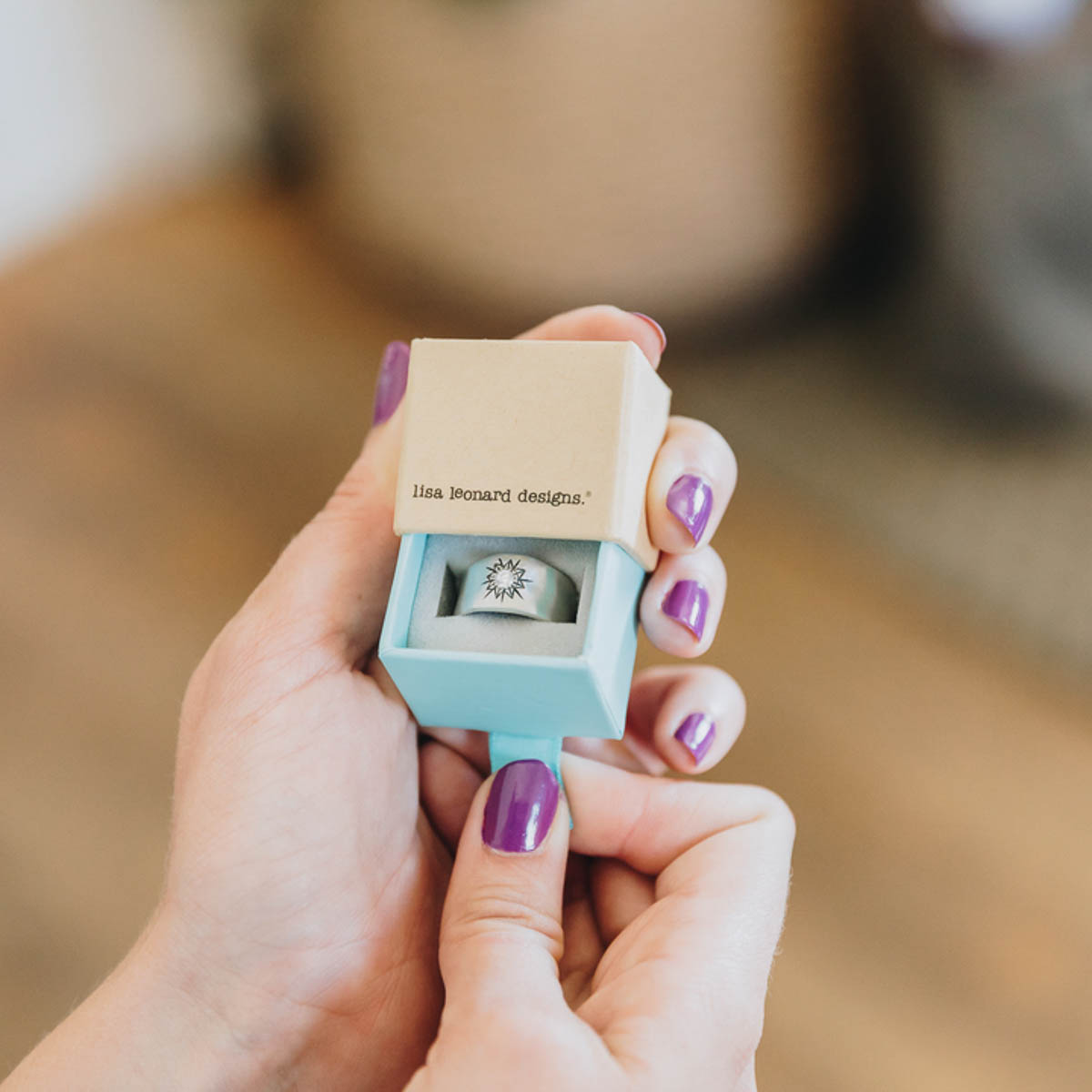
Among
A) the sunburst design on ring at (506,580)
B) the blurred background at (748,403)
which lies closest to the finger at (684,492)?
the sunburst design on ring at (506,580)

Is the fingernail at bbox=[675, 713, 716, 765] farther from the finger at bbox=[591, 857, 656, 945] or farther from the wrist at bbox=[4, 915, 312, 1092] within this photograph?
the wrist at bbox=[4, 915, 312, 1092]

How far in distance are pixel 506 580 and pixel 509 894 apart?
7.7 inches

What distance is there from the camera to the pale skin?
661 millimetres

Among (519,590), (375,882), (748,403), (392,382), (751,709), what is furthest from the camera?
(748,403)

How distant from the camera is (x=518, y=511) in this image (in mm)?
654

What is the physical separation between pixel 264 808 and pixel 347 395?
51.0 inches

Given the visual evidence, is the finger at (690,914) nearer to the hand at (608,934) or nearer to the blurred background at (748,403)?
the hand at (608,934)

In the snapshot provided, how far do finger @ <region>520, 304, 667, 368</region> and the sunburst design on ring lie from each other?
0.19 m

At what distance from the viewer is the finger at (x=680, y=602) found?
29.8 inches

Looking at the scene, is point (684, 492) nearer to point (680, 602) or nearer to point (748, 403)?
point (680, 602)

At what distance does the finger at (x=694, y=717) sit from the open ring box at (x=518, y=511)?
0.49ft

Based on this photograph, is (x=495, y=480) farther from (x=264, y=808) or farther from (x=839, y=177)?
(x=839, y=177)

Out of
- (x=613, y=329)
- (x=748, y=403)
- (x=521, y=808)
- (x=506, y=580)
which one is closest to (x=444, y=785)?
(x=521, y=808)

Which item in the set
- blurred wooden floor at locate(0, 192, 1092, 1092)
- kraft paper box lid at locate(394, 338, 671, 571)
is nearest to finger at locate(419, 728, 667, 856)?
kraft paper box lid at locate(394, 338, 671, 571)
